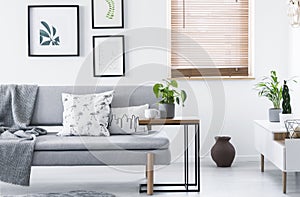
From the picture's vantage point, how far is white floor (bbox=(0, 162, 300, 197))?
206 inches

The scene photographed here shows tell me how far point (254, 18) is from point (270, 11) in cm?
18

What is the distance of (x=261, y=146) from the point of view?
598cm

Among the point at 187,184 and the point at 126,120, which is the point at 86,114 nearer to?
the point at 126,120

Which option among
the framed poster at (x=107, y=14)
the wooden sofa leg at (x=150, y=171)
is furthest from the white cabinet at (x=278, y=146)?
the framed poster at (x=107, y=14)

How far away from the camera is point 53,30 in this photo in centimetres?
652

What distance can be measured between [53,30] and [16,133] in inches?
59.0

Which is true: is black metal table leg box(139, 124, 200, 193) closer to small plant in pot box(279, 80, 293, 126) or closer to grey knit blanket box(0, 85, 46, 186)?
small plant in pot box(279, 80, 293, 126)

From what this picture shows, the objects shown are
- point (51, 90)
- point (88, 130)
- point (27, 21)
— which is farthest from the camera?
point (27, 21)

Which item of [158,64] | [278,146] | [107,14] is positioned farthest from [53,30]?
[278,146]

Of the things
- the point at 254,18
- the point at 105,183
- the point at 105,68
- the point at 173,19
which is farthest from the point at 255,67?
the point at 105,183

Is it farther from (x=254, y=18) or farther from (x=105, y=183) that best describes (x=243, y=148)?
(x=105, y=183)

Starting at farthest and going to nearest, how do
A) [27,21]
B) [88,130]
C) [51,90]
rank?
[27,21] < [51,90] < [88,130]

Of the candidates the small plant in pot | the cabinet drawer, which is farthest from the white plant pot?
the cabinet drawer

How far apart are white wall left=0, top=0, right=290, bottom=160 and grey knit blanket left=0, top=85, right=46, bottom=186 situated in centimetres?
81
